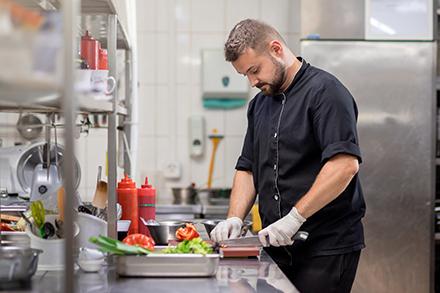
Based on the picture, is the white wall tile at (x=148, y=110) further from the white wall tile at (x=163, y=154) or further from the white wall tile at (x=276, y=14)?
the white wall tile at (x=276, y=14)

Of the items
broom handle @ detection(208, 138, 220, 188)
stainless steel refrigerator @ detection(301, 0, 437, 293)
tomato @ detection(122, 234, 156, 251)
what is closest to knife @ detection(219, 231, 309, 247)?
tomato @ detection(122, 234, 156, 251)

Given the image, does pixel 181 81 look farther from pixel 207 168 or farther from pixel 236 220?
pixel 236 220

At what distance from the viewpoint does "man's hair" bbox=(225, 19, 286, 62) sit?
8.04ft

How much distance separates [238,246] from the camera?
234 cm

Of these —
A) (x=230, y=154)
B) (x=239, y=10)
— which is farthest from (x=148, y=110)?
(x=239, y=10)

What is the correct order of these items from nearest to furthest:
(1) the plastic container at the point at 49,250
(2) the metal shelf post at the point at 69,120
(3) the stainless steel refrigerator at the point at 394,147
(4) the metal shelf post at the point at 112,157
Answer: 1. (2) the metal shelf post at the point at 69,120
2. (1) the plastic container at the point at 49,250
3. (4) the metal shelf post at the point at 112,157
4. (3) the stainless steel refrigerator at the point at 394,147

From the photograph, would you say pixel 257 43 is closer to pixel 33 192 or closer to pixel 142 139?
pixel 33 192

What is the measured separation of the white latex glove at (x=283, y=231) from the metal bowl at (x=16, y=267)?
1.05 m

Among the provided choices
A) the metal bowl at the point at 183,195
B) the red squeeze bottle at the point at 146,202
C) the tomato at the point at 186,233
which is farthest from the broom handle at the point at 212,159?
the tomato at the point at 186,233

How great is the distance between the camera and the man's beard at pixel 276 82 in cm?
251

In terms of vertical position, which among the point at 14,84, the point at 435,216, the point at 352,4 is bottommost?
the point at 435,216

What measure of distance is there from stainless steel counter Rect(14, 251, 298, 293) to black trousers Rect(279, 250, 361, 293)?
0.33 m

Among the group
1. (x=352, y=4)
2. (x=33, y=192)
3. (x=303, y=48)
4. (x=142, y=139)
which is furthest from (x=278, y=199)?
(x=142, y=139)

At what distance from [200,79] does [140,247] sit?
2888 millimetres
